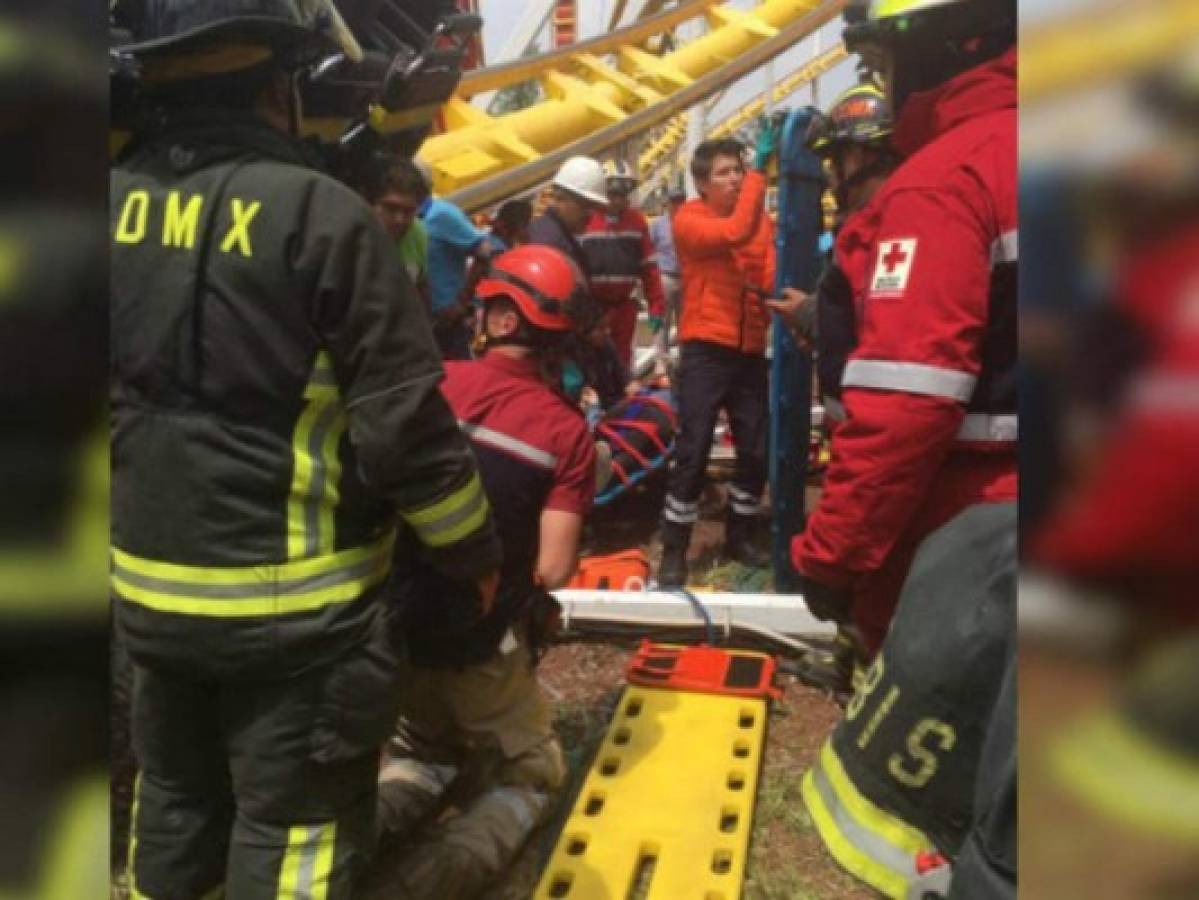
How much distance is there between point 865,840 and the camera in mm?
2451

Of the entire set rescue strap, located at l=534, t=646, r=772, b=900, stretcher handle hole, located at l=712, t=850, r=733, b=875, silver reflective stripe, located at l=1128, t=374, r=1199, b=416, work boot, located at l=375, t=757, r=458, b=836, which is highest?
silver reflective stripe, located at l=1128, t=374, r=1199, b=416

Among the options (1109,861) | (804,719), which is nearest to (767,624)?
(804,719)

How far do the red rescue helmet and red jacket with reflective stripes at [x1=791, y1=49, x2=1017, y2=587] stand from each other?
2.47ft

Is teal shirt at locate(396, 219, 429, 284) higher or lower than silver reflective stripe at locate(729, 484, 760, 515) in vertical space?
higher

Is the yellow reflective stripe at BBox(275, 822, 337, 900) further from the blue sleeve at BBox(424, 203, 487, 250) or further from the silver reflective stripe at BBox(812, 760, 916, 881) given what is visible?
the blue sleeve at BBox(424, 203, 487, 250)

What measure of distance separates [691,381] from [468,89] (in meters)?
4.37

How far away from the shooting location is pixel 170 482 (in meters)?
1.94

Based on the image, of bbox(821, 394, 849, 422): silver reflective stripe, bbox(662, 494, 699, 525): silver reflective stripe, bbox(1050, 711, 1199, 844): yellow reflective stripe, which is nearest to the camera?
bbox(1050, 711, 1199, 844): yellow reflective stripe

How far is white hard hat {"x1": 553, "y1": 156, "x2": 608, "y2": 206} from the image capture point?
6.40 m

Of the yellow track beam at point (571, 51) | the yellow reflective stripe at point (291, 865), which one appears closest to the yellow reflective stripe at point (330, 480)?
the yellow reflective stripe at point (291, 865)

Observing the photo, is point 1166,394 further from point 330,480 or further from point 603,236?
point 603,236

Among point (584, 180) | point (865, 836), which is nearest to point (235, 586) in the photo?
point (865, 836)

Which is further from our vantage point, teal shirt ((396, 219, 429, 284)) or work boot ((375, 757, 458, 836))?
teal shirt ((396, 219, 429, 284))

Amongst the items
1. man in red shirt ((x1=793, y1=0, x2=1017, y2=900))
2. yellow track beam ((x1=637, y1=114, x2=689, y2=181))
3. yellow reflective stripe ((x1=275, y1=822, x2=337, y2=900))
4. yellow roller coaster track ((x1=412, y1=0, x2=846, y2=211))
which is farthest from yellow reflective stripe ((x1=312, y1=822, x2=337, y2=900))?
yellow track beam ((x1=637, y1=114, x2=689, y2=181))
